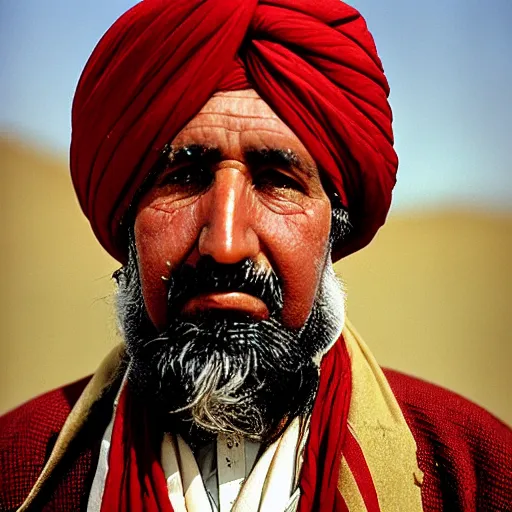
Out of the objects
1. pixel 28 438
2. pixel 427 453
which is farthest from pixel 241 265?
pixel 28 438

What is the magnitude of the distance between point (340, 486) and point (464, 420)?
1.58 ft

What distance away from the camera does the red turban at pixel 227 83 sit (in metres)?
1.68

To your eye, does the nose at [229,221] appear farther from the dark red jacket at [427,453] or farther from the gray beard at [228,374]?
the dark red jacket at [427,453]

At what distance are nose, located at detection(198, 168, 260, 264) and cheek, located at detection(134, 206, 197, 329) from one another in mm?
58

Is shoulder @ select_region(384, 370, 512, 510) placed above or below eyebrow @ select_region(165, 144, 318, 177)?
below

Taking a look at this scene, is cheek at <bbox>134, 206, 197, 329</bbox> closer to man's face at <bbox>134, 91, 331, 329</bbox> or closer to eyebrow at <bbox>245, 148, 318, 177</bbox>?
man's face at <bbox>134, 91, 331, 329</bbox>

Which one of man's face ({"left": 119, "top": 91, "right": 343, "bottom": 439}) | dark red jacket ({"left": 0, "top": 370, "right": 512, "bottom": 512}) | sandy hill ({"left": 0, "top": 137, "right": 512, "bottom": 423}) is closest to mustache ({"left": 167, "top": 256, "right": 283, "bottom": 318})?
man's face ({"left": 119, "top": 91, "right": 343, "bottom": 439})

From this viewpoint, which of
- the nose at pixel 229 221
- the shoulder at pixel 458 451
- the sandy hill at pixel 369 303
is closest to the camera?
the nose at pixel 229 221

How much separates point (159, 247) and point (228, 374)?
337 mm

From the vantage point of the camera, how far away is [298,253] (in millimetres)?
1690

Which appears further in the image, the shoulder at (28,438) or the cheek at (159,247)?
the shoulder at (28,438)

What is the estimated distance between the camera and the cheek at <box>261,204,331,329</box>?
1.67 meters

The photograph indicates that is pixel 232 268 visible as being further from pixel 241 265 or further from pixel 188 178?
pixel 188 178

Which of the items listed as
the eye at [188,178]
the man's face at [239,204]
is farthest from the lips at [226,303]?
the eye at [188,178]
